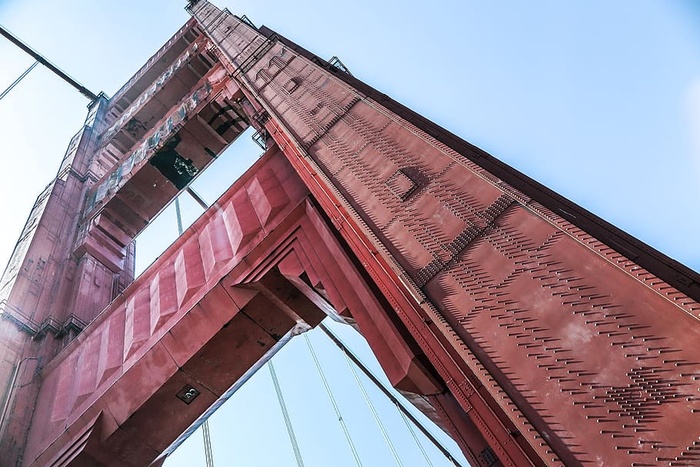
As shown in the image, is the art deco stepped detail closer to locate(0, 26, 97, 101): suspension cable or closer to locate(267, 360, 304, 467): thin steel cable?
locate(267, 360, 304, 467): thin steel cable

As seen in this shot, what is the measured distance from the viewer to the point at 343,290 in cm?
468

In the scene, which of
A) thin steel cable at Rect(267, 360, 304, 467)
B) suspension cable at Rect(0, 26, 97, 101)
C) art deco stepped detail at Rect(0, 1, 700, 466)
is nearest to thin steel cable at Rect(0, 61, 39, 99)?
suspension cable at Rect(0, 26, 97, 101)

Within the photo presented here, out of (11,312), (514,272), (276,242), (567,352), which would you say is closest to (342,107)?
(276,242)

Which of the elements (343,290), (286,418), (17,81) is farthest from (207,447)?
(17,81)

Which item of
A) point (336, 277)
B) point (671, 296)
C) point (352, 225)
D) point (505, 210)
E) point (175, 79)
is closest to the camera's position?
point (671, 296)

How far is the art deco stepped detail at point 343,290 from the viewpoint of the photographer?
2162 millimetres

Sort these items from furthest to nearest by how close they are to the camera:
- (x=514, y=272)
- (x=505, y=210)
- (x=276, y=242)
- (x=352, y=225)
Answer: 1. (x=276, y=242)
2. (x=352, y=225)
3. (x=505, y=210)
4. (x=514, y=272)

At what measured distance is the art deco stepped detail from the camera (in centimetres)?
216

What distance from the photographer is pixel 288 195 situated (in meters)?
5.96

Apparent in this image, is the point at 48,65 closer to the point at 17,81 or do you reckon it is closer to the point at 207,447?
the point at 17,81

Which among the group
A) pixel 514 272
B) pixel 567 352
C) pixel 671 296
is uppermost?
pixel 671 296

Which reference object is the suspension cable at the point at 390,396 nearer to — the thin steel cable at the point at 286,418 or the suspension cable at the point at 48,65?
the thin steel cable at the point at 286,418

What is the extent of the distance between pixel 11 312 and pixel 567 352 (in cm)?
875

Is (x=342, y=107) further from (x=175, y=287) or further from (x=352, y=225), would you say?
(x=175, y=287)
